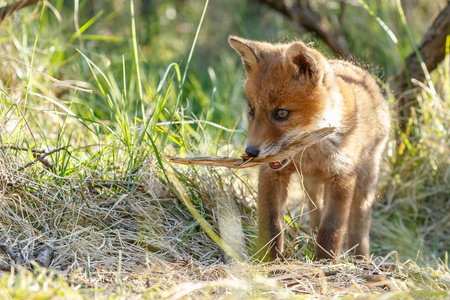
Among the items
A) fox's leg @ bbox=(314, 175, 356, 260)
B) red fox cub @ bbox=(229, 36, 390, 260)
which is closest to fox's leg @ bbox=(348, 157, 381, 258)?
red fox cub @ bbox=(229, 36, 390, 260)

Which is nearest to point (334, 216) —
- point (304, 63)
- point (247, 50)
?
point (304, 63)

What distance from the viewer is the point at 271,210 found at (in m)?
3.19

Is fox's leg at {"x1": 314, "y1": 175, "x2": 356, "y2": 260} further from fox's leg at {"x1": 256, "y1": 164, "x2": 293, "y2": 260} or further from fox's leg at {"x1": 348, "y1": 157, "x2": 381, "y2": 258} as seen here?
fox's leg at {"x1": 348, "y1": 157, "x2": 381, "y2": 258}

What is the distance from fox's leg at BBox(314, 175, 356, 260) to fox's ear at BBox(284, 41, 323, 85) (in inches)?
28.5

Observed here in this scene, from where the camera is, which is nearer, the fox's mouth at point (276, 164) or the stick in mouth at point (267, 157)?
the stick in mouth at point (267, 157)

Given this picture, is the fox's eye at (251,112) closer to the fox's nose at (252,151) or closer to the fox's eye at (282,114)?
the fox's eye at (282,114)

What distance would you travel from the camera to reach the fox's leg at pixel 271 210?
311 centimetres

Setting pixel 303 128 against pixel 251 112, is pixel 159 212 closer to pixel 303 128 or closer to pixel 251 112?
pixel 251 112

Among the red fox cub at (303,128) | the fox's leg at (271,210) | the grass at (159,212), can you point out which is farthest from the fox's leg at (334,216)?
the fox's leg at (271,210)

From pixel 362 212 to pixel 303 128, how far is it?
115 cm

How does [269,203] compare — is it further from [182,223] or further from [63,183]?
[63,183]

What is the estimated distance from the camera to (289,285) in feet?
8.28

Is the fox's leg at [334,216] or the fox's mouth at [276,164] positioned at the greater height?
the fox's mouth at [276,164]

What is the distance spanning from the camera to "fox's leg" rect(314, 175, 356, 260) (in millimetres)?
3199
